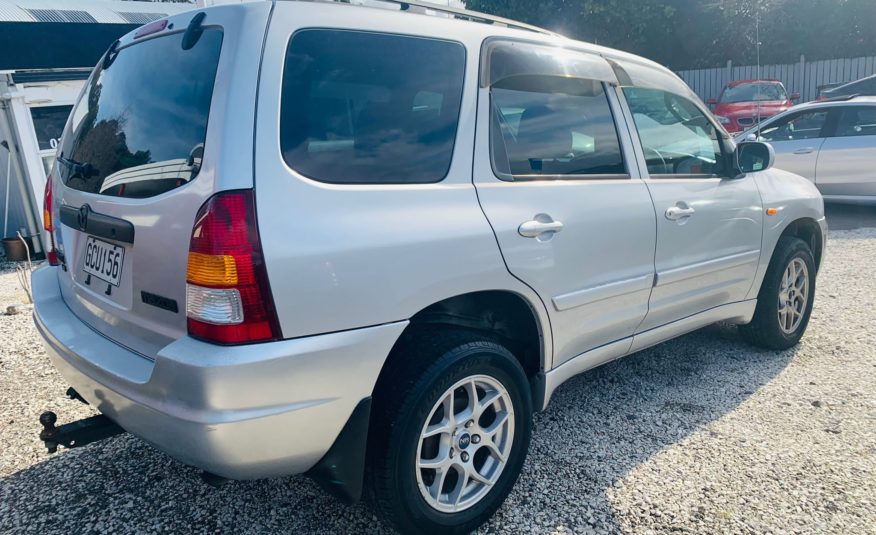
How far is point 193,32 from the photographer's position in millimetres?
2111

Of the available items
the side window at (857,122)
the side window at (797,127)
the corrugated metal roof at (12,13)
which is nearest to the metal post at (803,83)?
the side window at (797,127)

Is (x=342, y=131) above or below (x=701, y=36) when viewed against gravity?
below

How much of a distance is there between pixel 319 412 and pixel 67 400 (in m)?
2.41

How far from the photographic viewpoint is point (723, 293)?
3736 mm

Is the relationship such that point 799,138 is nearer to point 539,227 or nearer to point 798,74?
point 539,227

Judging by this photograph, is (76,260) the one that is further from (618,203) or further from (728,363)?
(728,363)

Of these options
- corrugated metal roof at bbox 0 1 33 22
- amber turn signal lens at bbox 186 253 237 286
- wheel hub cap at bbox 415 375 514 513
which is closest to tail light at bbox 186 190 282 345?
amber turn signal lens at bbox 186 253 237 286

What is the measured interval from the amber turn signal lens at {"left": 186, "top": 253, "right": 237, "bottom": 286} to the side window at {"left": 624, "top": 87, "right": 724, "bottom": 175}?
2.18 m

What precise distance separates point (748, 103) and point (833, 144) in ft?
25.1

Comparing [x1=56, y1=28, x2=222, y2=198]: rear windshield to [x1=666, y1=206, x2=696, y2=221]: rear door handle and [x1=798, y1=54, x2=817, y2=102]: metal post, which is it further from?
[x1=798, y1=54, x2=817, y2=102]: metal post

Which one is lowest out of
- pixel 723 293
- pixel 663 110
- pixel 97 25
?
pixel 723 293

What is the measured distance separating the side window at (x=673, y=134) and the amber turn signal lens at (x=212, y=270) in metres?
2.18

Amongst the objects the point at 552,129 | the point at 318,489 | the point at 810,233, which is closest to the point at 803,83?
the point at 810,233

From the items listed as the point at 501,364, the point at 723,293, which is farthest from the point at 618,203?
the point at 723,293
